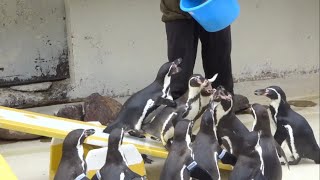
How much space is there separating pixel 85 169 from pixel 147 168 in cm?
73

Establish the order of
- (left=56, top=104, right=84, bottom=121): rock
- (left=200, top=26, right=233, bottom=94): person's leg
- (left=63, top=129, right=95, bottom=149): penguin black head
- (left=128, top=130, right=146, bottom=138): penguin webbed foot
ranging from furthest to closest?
(left=56, top=104, right=84, bottom=121): rock, (left=200, top=26, right=233, bottom=94): person's leg, (left=128, top=130, right=146, bottom=138): penguin webbed foot, (left=63, top=129, right=95, bottom=149): penguin black head

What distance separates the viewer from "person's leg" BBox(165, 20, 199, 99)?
12.9ft

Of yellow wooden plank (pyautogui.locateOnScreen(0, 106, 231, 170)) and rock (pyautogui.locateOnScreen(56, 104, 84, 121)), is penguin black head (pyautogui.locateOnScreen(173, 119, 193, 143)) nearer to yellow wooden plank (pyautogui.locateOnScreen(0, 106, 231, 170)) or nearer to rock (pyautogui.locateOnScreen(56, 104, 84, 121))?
yellow wooden plank (pyautogui.locateOnScreen(0, 106, 231, 170))

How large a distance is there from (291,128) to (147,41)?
1720 mm

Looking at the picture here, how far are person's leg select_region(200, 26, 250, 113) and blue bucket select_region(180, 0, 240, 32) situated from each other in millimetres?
537

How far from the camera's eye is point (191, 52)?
4012 millimetres

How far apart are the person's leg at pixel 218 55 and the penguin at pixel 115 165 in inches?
45.0

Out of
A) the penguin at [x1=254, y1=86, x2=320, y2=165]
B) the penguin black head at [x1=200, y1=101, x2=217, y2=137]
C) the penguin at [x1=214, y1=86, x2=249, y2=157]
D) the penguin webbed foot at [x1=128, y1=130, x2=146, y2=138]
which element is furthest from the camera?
the penguin at [x1=254, y1=86, x2=320, y2=165]

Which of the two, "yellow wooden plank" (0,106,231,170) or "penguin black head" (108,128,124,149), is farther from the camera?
"yellow wooden plank" (0,106,231,170)

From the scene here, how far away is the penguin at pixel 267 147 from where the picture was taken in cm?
318

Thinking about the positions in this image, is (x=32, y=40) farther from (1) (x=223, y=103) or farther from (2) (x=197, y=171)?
(2) (x=197, y=171)

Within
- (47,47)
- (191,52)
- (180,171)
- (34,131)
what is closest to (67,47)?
(47,47)

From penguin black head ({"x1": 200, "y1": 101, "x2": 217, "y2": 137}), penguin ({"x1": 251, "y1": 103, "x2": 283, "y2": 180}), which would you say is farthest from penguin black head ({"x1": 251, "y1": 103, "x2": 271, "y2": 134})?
penguin black head ({"x1": 200, "y1": 101, "x2": 217, "y2": 137})

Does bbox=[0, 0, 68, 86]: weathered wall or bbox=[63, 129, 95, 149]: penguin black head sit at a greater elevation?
bbox=[0, 0, 68, 86]: weathered wall
